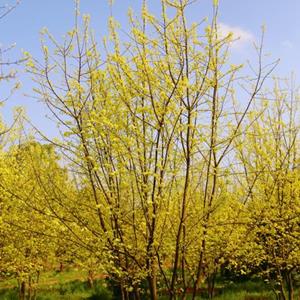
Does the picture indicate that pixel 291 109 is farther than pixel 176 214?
Yes

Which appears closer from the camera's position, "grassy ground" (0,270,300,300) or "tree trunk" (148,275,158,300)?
"tree trunk" (148,275,158,300)

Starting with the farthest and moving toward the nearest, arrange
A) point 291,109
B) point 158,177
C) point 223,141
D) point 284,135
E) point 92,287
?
point 92,287, point 291,109, point 284,135, point 223,141, point 158,177

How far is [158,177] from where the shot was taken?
3.94m

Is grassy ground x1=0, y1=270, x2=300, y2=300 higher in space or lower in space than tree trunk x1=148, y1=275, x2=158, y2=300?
lower

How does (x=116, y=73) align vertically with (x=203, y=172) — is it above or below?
above

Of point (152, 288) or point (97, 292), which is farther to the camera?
point (97, 292)

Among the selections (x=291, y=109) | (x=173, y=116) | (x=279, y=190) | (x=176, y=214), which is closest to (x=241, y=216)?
(x=176, y=214)

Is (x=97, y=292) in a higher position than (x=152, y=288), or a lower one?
lower

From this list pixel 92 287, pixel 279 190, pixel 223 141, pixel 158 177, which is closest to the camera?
pixel 158 177

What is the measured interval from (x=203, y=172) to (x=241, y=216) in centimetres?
108

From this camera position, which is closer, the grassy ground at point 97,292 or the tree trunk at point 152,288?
the tree trunk at point 152,288

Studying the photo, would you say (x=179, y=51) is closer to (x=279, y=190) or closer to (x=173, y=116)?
(x=173, y=116)

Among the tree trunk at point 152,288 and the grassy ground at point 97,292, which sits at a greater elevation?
the tree trunk at point 152,288

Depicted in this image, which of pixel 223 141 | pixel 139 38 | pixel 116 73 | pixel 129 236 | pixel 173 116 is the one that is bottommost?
pixel 129 236
